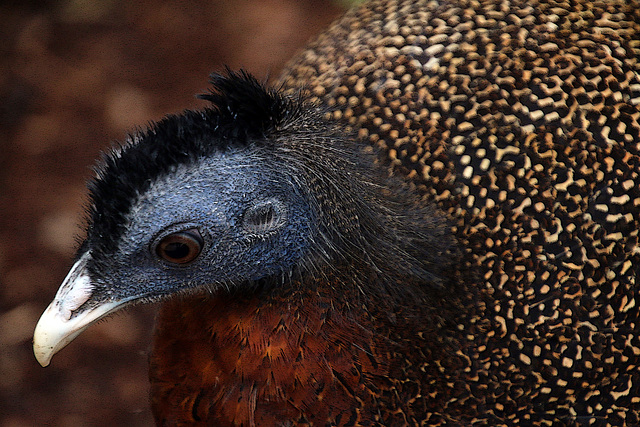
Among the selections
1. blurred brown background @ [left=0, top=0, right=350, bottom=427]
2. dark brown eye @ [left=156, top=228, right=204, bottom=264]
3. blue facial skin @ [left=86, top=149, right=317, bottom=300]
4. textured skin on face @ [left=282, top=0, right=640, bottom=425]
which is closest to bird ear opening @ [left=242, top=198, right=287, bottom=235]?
blue facial skin @ [left=86, top=149, right=317, bottom=300]

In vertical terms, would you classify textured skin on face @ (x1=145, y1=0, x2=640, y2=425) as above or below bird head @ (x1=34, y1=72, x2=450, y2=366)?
below

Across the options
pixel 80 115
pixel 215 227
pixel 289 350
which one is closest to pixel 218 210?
pixel 215 227

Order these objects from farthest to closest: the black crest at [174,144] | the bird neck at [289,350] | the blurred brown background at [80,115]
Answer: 1. the blurred brown background at [80,115]
2. the bird neck at [289,350]
3. the black crest at [174,144]

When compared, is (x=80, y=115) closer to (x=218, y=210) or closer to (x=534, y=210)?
(x=218, y=210)

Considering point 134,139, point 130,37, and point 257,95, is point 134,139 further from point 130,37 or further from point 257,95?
point 130,37

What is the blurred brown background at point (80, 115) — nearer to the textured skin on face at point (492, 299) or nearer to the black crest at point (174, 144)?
the textured skin on face at point (492, 299)

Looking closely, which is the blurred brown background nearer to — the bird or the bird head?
the bird

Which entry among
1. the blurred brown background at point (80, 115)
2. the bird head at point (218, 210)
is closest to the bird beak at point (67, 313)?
the bird head at point (218, 210)
